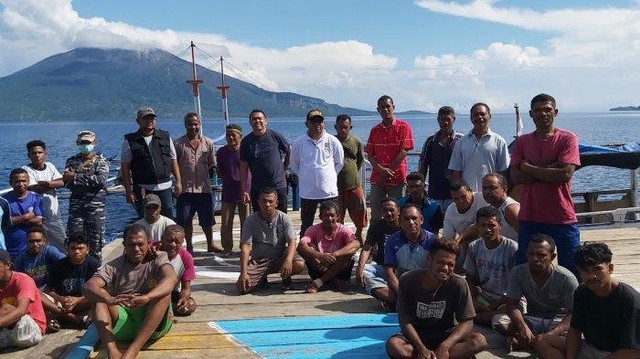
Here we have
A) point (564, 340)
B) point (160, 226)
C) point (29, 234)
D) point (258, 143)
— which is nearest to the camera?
point (564, 340)

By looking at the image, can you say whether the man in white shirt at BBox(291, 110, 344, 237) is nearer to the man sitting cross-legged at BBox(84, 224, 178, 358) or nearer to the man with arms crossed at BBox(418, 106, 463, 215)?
the man with arms crossed at BBox(418, 106, 463, 215)

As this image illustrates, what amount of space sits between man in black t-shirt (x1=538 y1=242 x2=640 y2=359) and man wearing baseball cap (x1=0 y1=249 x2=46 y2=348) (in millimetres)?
4262

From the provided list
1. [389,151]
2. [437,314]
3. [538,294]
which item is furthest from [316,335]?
[389,151]

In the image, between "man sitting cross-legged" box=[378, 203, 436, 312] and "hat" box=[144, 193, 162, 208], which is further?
"hat" box=[144, 193, 162, 208]

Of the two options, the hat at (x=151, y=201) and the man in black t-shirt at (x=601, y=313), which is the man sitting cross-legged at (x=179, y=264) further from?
the man in black t-shirt at (x=601, y=313)

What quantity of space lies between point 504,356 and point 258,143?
3.82 metres

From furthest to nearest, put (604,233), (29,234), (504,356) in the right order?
(604,233)
(29,234)
(504,356)

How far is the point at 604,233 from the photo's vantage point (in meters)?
9.52

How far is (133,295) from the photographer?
15.0 ft

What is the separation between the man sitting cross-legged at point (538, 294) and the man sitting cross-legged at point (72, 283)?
374 cm

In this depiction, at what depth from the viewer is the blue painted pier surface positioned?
4.68 meters

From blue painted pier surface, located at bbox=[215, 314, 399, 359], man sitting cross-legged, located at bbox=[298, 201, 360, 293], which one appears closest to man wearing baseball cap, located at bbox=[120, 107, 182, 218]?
man sitting cross-legged, located at bbox=[298, 201, 360, 293]

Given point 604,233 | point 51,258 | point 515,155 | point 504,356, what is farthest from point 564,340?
point 604,233

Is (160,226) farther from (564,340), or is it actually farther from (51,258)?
(564,340)
